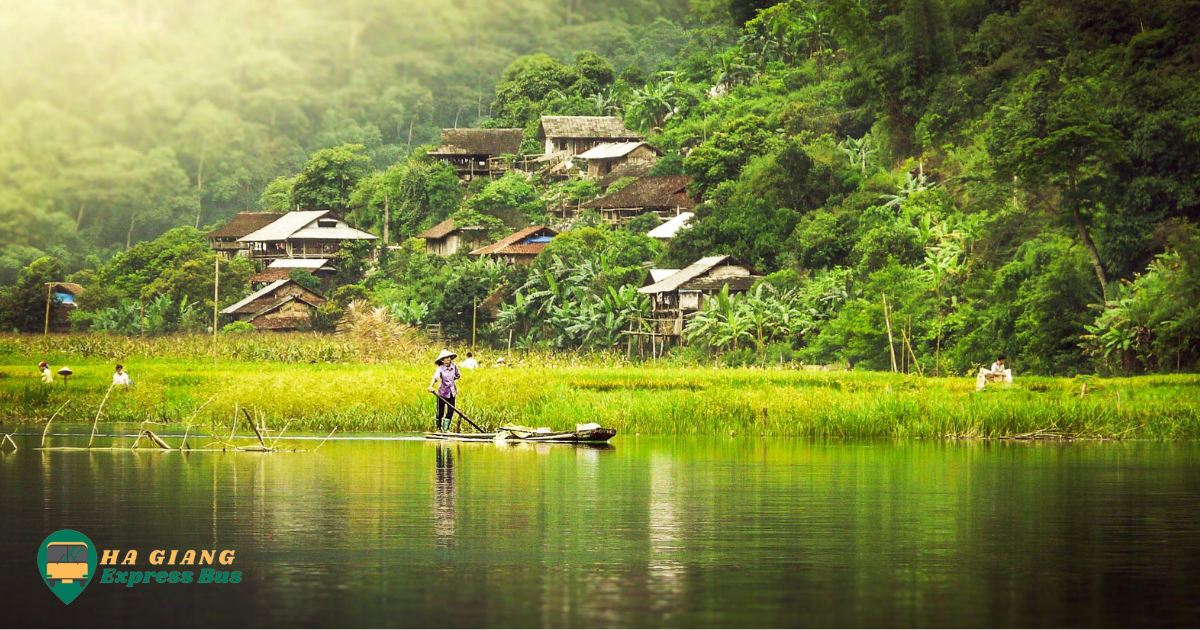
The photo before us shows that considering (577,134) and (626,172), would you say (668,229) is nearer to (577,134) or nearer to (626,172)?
(626,172)

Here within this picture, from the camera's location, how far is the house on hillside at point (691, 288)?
54.0m

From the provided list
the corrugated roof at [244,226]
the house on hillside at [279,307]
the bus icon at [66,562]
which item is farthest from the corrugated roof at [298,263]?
the bus icon at [66,562]

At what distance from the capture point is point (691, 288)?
54062 mm

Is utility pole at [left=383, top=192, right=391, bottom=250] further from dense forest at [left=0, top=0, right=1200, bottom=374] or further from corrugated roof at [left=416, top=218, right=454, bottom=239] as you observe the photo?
corrugated roof at [left=416, top=218, right=454, bottom=239]

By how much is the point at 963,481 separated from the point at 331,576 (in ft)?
31.7

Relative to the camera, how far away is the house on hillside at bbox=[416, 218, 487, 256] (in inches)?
2916

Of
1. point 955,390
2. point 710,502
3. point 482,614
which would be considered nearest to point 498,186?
point 955,390

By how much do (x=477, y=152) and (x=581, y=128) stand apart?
21.1 ft

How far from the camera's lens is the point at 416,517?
1364cm

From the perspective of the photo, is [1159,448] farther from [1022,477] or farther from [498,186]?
[498,186]

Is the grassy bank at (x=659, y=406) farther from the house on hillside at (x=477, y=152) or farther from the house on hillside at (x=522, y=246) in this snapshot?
the house on hillside at (x=477, y=152)

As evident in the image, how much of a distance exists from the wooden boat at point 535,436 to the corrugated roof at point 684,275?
32.0 meters

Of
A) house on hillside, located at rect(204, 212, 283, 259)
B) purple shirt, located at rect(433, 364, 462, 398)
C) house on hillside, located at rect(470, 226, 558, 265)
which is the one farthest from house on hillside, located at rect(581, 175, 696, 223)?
purple shirt, located at rect(433, 364, 462, 398)

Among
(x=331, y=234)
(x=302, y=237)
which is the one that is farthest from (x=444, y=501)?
(x=331, y=234)
